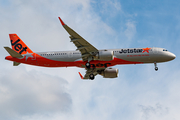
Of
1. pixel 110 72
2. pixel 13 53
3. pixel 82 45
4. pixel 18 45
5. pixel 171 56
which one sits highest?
pixel 18 45

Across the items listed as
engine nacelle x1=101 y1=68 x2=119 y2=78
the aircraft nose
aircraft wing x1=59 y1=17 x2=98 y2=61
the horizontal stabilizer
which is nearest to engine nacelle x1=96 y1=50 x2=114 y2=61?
aircraft wing x1=59 y1=17 x2=98 y2=61

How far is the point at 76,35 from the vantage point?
165ft

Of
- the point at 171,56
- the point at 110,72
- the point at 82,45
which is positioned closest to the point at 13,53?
the point at 82,45

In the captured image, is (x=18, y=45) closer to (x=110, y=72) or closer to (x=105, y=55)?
(x=105, y=55)

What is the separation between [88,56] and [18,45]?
18.0 meters

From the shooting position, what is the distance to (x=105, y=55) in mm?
53938

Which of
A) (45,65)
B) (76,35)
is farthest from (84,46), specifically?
(45,65)

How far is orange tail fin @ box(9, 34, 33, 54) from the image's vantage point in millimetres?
61750

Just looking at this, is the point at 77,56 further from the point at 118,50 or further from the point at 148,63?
the point at 148,63

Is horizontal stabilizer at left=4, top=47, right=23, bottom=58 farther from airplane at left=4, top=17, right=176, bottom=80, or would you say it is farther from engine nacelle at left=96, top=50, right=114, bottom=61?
engine nacelle at left=96, top=50, right=114, bottom=61

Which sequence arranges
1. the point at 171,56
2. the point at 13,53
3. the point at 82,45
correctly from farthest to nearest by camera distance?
the point at 13,53, the point at 171,56, the point at 82,45

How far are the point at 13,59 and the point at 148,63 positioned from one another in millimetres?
29453

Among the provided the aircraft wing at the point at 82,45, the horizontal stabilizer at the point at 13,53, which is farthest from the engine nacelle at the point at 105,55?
the horizontal stabilizer at the point at 13,53

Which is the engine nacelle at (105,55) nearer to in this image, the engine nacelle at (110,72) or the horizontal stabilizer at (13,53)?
the engine nacelle at (110,72)
